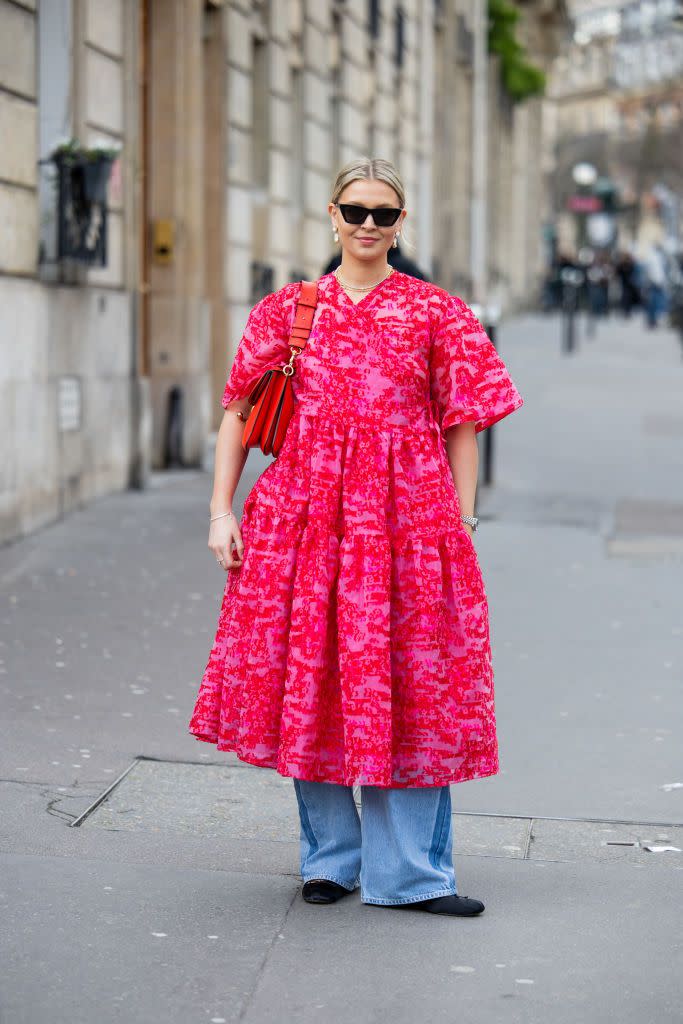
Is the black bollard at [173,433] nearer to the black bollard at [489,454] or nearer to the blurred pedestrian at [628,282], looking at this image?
the black bollard at [489,454]

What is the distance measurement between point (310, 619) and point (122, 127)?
339 inches

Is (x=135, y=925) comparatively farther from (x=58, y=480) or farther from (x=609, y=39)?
(x=609, y=39)

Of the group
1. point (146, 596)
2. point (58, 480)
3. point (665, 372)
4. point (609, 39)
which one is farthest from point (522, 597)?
point (609, 39)

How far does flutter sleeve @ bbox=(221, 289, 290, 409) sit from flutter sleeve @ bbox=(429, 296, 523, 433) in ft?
1.17

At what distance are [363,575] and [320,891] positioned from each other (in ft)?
2.64

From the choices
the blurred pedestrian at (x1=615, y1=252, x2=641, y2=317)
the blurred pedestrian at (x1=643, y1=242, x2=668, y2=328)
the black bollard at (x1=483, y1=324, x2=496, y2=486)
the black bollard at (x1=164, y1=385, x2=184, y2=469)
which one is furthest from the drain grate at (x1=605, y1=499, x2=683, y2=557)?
the blurred pedestrian at (x1=615, y1=252, x2=641, y2=317)

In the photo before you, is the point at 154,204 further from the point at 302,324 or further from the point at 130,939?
the point at 130,939

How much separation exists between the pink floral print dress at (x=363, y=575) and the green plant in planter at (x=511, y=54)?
34.0m

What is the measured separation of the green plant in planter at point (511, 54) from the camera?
37.4 metres


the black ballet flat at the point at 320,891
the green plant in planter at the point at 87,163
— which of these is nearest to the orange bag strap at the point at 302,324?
the black ballet flat at the point at 320,891

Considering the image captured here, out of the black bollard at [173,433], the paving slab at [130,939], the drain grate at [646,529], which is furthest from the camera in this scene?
the black bollard at [173,433]

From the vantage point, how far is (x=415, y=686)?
4297 millimetres

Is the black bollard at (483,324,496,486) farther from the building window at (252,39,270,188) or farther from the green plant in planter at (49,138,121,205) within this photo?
the building window at (252,39,270,188)

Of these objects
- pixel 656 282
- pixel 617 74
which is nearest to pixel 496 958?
pixel 656 282
